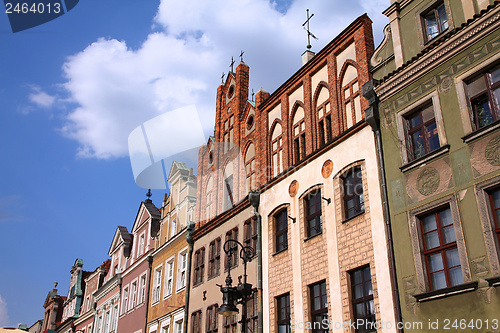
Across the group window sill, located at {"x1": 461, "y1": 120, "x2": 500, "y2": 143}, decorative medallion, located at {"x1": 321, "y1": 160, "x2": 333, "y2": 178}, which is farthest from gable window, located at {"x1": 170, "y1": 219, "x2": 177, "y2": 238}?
window sill, located at {"x1": 461, "y1": 120, "x2": 500, "y2": 143}

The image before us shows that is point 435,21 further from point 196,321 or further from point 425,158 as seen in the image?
point 196,321

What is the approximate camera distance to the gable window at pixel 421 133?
1341 cm

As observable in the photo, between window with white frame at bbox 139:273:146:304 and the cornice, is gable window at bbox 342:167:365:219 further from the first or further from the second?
window with white frame at bbox 139:273:146:304

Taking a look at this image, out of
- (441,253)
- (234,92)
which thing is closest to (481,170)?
(441,253)

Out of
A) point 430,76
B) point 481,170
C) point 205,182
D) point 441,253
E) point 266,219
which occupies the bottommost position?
point 441,253

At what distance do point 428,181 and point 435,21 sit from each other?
15.5ft

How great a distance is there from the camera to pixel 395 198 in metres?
13.7

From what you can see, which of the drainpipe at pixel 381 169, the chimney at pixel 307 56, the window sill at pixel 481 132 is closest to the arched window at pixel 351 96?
the drainpipe at pixel 381 169

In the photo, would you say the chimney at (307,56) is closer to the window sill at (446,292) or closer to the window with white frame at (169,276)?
the window sill at (446,292)

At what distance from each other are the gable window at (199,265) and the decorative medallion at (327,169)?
29.8ft

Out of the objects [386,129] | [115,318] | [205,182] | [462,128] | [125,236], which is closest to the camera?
[462,128]

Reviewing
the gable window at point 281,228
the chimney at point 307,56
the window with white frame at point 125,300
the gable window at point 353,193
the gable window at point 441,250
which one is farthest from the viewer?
the window with white frame at point 125,300

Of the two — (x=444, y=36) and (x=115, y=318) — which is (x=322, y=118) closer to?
(x=444, y=36)

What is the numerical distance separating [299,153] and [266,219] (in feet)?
9.04
